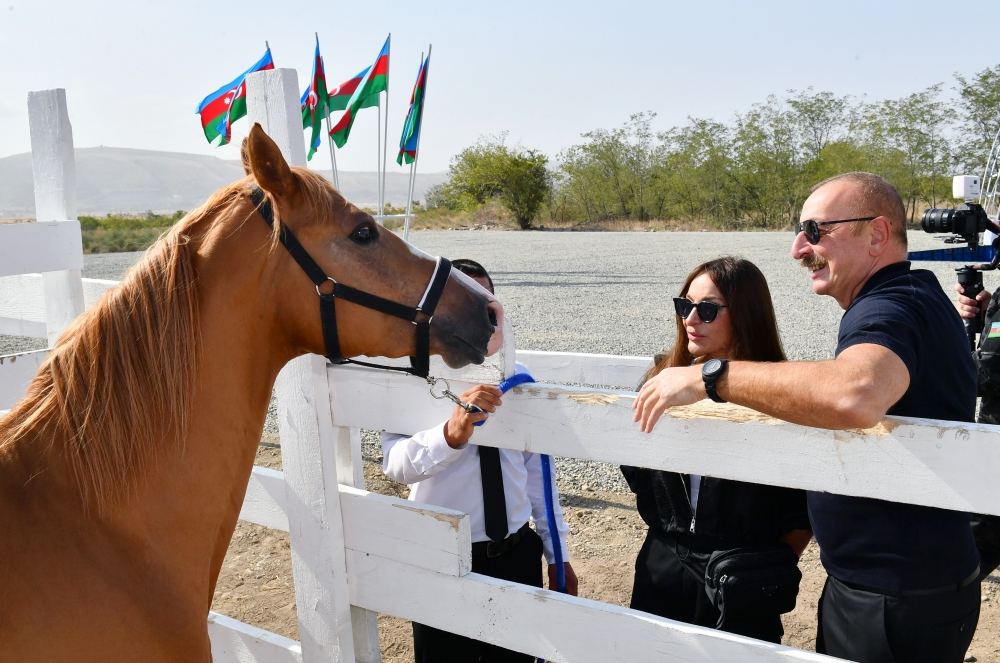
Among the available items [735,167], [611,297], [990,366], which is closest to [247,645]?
[990,366]

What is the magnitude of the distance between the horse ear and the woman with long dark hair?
1.26 meters

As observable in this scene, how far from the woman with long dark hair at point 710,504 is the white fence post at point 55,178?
230 centimetres

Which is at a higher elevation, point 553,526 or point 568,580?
point 553,526

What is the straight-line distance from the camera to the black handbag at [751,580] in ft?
6.26

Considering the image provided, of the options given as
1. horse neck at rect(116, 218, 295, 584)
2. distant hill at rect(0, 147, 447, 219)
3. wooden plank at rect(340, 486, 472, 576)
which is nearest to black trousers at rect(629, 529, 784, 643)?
wooden plank at rect(340, 486, 472, 576)

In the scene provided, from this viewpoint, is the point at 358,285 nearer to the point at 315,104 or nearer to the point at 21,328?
the point at 21,328

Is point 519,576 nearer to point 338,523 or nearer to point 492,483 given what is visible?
point 492,483

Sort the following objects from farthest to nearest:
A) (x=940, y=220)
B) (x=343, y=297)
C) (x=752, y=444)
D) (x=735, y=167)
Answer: (x=735, y=167) → (x=940, y=220) → (x=343, y=297) → (x=752, y=444)

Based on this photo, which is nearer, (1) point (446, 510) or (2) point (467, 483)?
(1) point (446, 510)

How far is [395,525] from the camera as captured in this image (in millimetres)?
2049

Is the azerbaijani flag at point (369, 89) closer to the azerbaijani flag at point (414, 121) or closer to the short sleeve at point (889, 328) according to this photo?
the azerbaijani flag at point (414, 121)

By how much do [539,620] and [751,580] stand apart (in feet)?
1.89

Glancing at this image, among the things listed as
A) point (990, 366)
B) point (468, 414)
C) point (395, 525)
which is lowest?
point (395, 525)

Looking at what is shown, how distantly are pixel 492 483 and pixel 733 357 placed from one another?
86 centimetres
